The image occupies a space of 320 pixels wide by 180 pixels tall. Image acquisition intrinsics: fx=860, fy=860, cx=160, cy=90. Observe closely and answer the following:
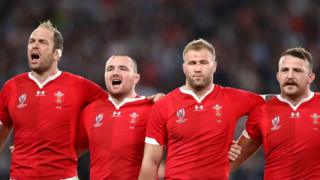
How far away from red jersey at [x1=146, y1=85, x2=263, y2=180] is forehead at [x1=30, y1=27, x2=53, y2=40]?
1.14 m

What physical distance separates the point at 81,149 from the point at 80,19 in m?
6.34

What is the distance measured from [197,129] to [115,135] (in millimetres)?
722

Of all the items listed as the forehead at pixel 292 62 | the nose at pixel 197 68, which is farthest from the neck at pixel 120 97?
the forehead at pixel 292 62

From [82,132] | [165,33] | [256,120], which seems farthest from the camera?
[165,33]

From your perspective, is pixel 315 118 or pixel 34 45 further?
pixel 34 45

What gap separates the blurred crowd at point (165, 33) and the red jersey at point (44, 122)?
467 cm

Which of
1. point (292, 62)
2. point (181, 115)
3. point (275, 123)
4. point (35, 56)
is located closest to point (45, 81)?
point (35, 56)

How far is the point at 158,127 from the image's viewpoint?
6.86m

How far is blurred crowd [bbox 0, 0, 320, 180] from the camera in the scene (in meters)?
12.4

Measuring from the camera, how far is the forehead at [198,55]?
686 centimetres

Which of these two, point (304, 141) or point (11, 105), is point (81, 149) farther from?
point (304, 141)

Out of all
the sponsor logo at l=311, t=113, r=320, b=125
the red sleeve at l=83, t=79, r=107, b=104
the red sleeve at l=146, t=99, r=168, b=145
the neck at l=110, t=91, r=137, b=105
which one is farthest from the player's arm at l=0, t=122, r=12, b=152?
the sponsor logo at l=311, t=113, r=320, b=125

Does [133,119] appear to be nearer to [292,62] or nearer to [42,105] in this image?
[42,105]

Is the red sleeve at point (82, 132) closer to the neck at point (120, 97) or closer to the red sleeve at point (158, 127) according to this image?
the neck at point (120, 97)
